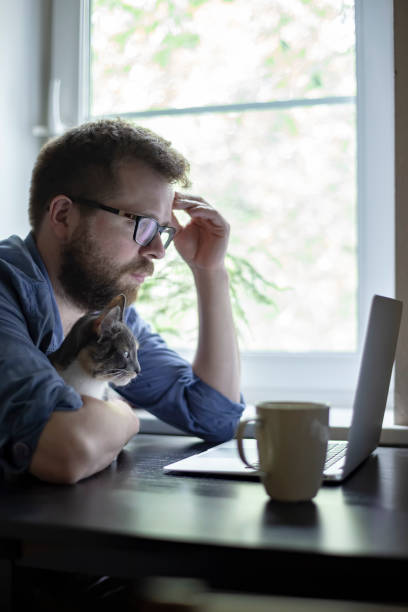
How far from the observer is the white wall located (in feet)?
6.11

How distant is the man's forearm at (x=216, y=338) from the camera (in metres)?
1.48

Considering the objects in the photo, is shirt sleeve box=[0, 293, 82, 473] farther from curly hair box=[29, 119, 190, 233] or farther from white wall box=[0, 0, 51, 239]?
white wall box=[0, 0, 51, 239]

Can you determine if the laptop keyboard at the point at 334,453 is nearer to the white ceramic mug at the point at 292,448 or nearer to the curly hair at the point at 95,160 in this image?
the white ceramic mug at the point at 292,448

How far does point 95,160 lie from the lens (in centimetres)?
135

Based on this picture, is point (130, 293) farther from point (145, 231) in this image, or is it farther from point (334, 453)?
point (334, 453)

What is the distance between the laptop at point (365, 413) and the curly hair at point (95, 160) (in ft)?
1.90

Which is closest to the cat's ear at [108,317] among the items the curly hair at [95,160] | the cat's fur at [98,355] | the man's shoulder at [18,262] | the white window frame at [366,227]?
the cat's fur at [98,355]

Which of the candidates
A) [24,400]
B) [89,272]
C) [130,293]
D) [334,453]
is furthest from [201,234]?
[24,400]

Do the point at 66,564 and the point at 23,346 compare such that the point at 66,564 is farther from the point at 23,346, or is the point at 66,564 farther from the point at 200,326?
the point at 200,326

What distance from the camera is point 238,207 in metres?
1.94

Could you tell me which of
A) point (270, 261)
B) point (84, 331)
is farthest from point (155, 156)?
point (270, 261)

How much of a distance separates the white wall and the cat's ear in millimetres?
769

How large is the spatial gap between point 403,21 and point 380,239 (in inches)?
21.6

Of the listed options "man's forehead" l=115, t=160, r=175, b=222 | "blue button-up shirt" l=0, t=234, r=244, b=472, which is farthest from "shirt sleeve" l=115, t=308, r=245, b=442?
"man's forehead" l=115, t=160, r=175, b=222
